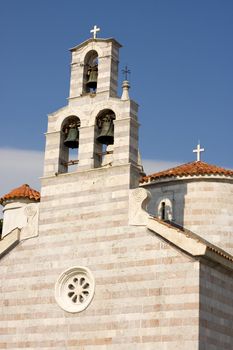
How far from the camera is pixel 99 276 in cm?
2233

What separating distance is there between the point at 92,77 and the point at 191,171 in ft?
17.1

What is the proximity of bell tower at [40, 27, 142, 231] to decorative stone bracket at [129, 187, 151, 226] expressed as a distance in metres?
0.26

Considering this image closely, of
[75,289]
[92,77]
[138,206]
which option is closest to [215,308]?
[138,206]

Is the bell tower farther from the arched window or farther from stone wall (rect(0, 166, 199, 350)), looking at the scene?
the arched window

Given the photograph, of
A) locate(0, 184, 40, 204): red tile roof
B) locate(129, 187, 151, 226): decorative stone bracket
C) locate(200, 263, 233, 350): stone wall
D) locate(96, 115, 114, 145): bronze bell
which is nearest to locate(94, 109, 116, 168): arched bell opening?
locate(96, 115, 114, 145): bronze bell

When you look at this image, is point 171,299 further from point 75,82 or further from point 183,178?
point 75,82

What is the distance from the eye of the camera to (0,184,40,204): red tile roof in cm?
3181

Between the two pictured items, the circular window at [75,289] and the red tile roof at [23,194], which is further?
the red tile roof at [23,194]

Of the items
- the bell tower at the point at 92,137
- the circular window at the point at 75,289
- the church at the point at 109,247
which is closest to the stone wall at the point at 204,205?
the church at the point at 109,247

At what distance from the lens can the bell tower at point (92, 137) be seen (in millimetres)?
23219

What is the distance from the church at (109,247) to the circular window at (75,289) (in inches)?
1.3

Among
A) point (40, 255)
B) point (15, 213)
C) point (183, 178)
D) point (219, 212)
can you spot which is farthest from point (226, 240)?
point (15, 213)

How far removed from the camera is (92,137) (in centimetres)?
2419

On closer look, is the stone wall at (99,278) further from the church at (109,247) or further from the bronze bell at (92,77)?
the bronze bell at (92,77)
